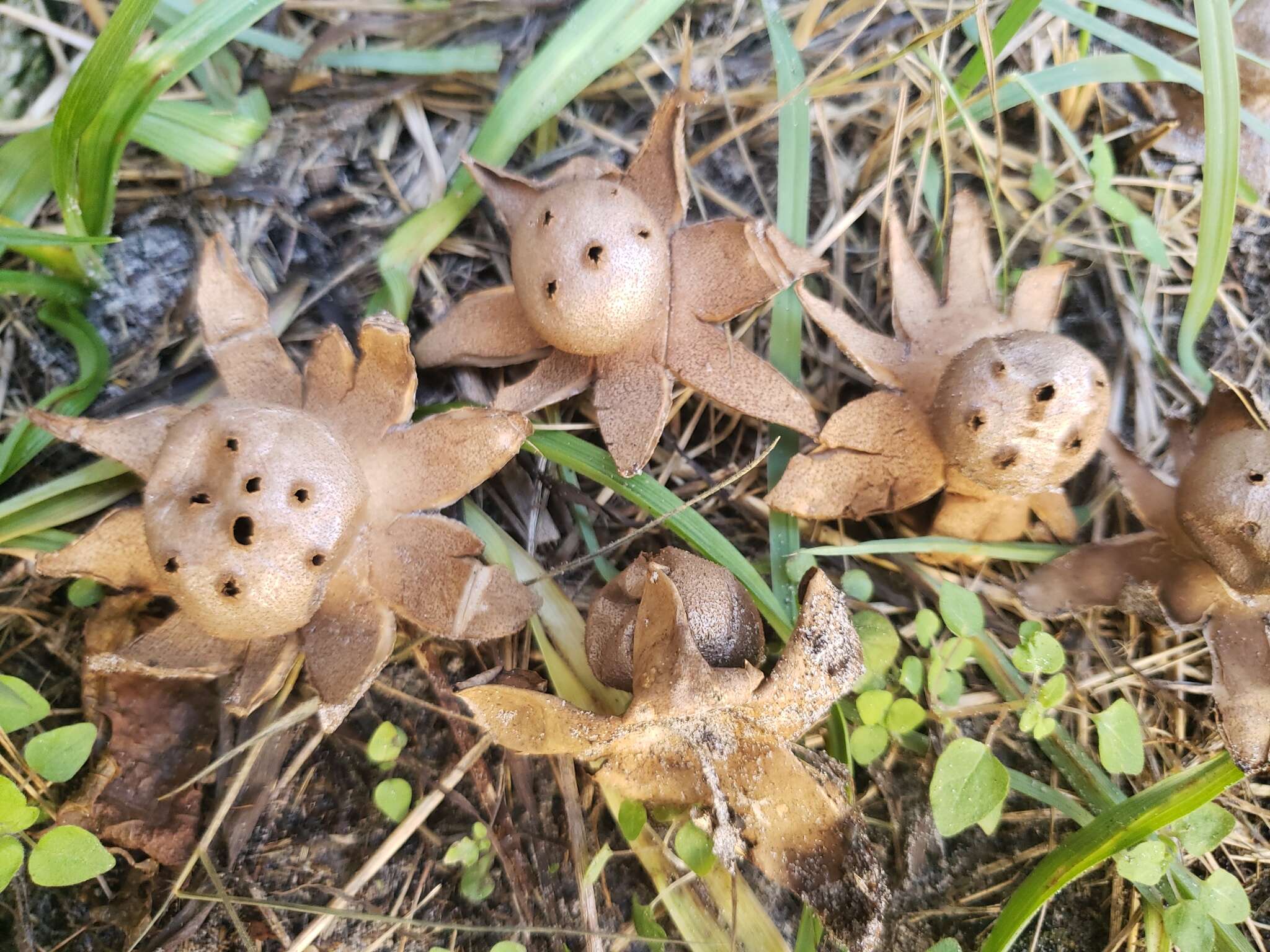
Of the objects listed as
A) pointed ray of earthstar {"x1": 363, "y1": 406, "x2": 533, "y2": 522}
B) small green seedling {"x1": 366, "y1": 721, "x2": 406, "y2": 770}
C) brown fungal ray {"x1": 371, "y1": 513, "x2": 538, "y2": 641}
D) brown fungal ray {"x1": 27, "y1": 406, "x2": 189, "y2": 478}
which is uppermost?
brown fungal ray {"x1": 27, "y1": 406, "x2": 189, "y2": 478}

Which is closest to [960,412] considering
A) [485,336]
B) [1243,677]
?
[1243,677]

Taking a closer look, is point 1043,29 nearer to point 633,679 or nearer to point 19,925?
point 633,679

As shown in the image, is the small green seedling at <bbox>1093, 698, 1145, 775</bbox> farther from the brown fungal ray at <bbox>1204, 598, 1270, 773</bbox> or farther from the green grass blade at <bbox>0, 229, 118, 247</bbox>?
the green grass blade at <bbox>0, 229, 118, 247</bbox>

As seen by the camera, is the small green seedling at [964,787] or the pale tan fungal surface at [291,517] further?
the small green seedling at [964,787]

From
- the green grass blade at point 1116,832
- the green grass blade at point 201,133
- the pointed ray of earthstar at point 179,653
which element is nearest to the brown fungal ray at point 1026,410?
the green grass blade at point 1116,832

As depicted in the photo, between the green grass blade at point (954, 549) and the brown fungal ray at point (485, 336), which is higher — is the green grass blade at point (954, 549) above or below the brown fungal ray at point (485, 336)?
below

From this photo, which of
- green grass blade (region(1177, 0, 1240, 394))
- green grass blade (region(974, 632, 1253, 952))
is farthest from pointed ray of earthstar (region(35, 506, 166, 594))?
green grass blade (region(1177, 0, 1240, 394))

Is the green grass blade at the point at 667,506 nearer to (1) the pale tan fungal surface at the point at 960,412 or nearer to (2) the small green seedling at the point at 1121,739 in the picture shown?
(1) the pale tan fungal surface at the point at 960,412
